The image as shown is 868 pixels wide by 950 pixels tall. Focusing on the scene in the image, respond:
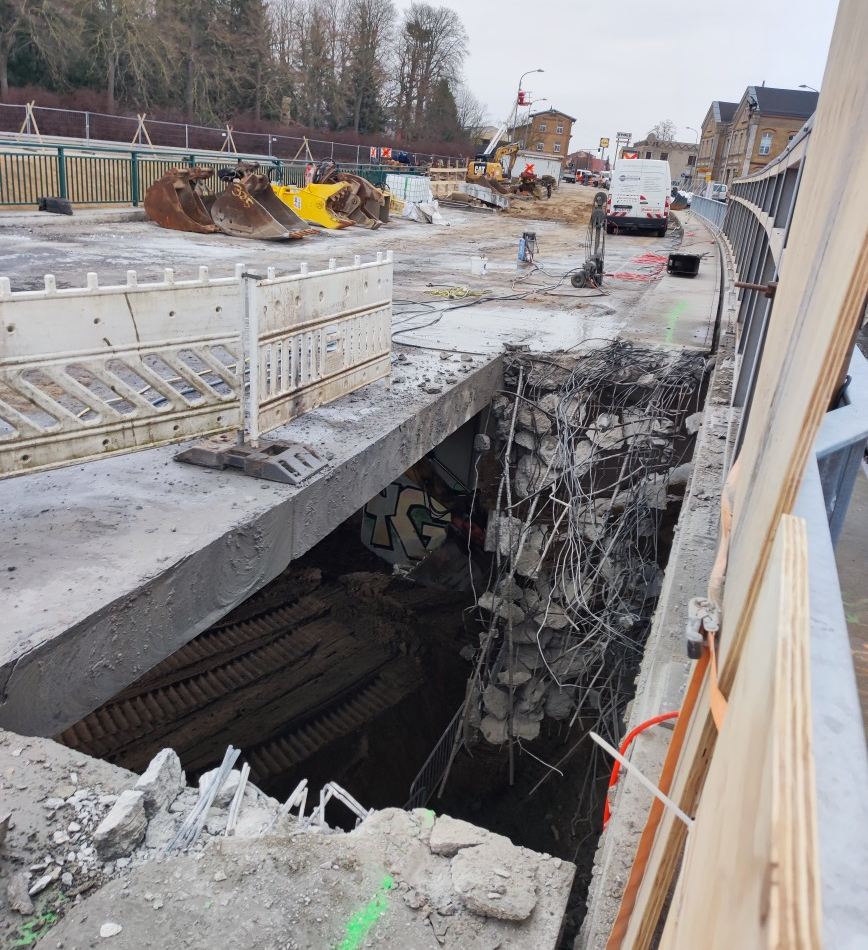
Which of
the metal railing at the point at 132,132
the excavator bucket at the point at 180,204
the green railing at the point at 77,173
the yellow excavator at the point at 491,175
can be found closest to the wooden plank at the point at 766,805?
the excavator bucket at the point at 180,204

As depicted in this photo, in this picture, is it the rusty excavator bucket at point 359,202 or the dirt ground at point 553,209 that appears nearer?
the rusty excavator bucket at point 359,202

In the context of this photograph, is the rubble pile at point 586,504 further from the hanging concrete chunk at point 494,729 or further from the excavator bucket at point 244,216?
the excavator bucket at point 244,216

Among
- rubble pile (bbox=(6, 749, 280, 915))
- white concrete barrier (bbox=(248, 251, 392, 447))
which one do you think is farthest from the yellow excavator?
rubble pile (bbox=(6, 749, 280, 915))

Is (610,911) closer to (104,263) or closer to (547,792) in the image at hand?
(547,792)

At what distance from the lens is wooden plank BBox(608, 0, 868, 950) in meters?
1.12

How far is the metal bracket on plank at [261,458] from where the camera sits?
213 inches

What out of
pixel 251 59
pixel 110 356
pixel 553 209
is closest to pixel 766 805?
pixel 110 356

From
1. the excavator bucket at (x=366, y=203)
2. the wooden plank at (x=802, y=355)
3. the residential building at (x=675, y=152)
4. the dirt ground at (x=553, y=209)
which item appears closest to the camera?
the wooden plank at (x=802, y=355)

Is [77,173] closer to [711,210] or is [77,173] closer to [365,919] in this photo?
[365,919]

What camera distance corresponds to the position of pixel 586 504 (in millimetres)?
8938

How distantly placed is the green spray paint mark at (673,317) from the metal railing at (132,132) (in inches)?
987

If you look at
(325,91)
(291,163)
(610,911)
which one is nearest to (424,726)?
(610,911)

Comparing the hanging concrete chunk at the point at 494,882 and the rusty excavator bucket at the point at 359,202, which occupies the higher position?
the rusty excavator bucket at the point at 359,202

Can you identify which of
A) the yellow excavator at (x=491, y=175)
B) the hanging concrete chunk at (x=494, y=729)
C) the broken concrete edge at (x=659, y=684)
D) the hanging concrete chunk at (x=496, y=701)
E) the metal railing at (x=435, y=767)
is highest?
the yellow excavator at (x=491, y=175)
